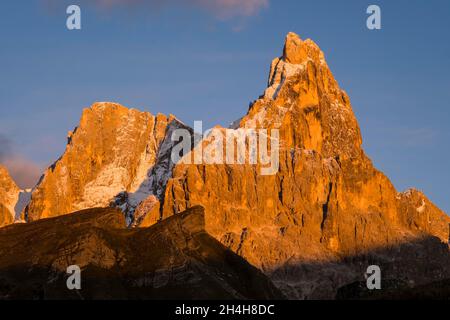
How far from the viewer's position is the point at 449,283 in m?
179
